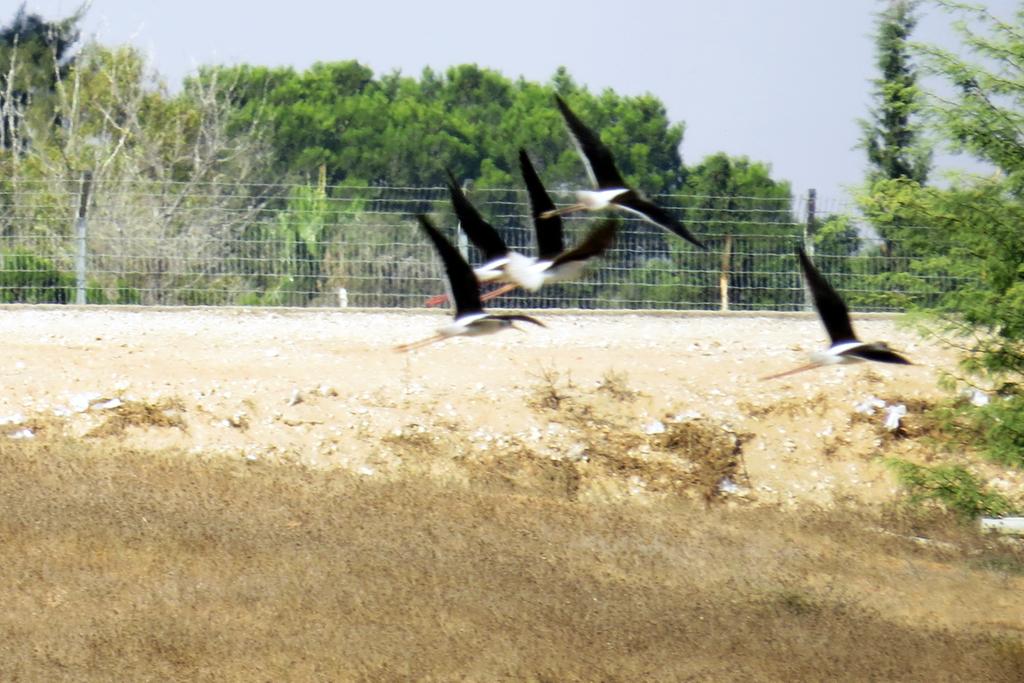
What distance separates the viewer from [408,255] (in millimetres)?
17703

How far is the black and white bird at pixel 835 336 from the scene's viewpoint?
784 cm

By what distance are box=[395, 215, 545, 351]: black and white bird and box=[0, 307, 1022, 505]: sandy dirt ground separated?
6.83 meters

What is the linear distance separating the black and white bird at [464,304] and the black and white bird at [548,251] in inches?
5.4

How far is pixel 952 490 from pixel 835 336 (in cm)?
625

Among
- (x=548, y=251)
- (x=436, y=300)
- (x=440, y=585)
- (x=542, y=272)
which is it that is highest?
(x=548, y=251)

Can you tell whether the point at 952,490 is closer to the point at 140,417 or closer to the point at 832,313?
the point at 832,313

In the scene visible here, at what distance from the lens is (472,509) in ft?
41.9

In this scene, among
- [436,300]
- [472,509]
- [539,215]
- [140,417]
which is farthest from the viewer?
[140,417]

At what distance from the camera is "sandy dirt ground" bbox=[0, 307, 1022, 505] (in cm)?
1495

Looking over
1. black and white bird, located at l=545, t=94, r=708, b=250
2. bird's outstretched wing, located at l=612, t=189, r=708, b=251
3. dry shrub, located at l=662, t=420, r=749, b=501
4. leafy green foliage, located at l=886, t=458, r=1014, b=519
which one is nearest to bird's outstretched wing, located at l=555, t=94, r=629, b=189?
black and white bird, located at l=545, t=94, r=708, b=250

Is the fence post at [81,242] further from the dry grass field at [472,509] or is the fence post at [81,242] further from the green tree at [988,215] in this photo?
the green tree at [988,215]

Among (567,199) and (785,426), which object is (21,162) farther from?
(785,426)

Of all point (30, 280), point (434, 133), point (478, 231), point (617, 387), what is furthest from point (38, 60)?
point (478, 231)

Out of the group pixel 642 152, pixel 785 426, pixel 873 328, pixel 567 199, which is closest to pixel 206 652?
pixel 785 426
